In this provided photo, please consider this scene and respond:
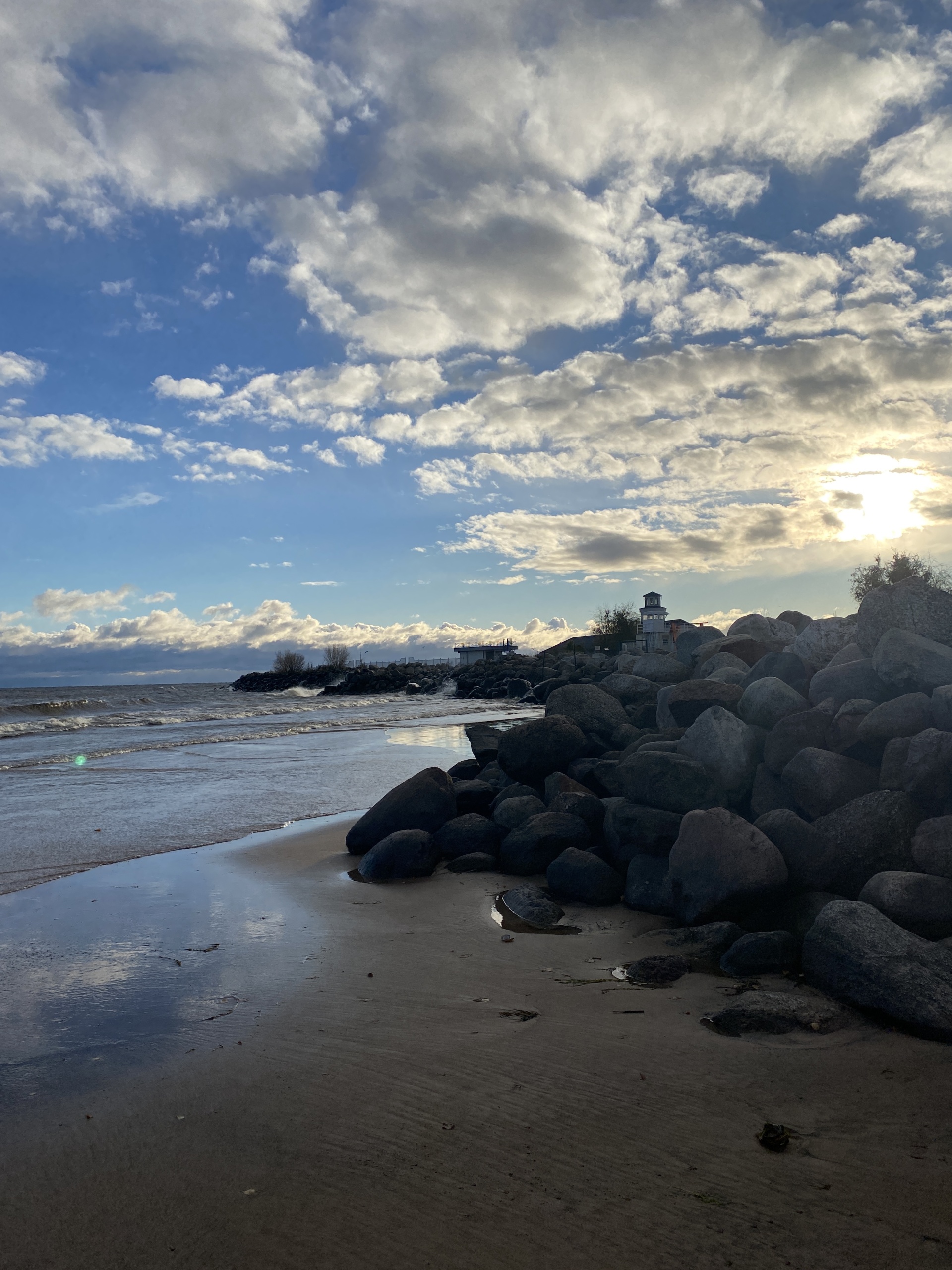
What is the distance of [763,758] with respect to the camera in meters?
6.62

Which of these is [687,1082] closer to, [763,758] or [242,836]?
[763,758]

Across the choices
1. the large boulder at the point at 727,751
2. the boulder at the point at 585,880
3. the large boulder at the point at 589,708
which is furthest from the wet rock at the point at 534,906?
the large boulder at the point at 589,708

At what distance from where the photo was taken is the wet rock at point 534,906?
5.78 m

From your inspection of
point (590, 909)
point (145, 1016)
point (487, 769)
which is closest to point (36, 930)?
point (145, 1016)

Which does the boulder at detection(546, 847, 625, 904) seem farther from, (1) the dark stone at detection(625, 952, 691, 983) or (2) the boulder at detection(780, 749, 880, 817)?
(2) the boulder at detection(780, 749, 880, 817)

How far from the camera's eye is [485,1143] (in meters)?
2.87

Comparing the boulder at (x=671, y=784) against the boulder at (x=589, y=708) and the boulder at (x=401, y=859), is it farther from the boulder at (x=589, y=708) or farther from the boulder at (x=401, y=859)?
the boulder at (x=589, y=708)

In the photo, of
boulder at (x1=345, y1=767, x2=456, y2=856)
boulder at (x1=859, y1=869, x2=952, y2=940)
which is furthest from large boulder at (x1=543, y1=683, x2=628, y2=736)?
boulder at (x1=859, y1=869, x2=952, y2=940)

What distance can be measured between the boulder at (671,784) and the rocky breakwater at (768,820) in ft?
0.05

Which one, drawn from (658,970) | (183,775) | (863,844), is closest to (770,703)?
(863,844)

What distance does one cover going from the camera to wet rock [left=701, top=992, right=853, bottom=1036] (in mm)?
3748

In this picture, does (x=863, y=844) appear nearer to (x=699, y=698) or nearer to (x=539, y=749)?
(x=699, y=698)

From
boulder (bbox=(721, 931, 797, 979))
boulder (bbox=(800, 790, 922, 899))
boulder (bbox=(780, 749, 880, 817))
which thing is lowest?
boulder (bbox=(721, 931, 797, 979))

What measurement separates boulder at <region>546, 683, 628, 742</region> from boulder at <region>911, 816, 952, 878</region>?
4494 mm
